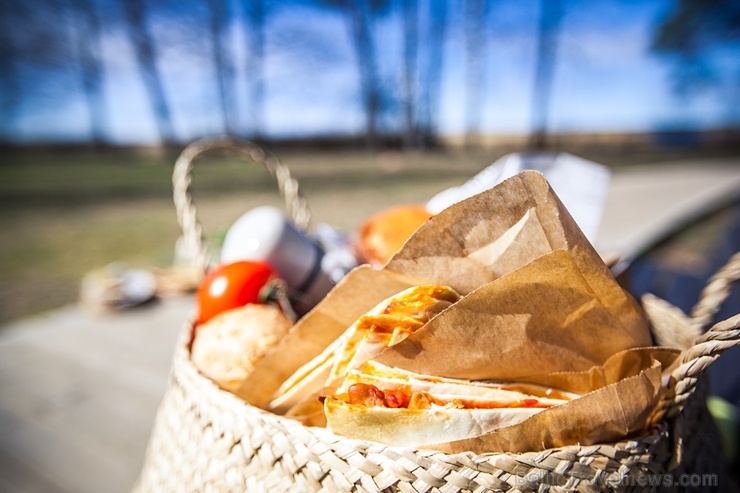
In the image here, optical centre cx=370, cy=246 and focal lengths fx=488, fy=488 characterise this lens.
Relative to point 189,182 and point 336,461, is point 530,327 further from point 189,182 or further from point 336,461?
point 189,182

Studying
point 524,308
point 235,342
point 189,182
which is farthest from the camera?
point 189,182

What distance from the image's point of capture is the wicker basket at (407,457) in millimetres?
532

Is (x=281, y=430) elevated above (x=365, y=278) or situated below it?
below

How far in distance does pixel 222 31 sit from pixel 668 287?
936 inches

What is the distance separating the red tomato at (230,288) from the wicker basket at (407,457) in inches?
8.0

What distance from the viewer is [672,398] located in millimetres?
604

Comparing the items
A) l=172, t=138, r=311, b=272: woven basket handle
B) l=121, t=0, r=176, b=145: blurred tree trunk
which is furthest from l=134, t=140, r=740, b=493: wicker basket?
l=121, t=0, r=176, b=145: blurred tree trunk

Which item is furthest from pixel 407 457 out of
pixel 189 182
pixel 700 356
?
pixel 189 182

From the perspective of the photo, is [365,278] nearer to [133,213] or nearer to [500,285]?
[500,285]

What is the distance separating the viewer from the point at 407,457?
0.54m

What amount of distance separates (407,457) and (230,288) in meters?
0.58

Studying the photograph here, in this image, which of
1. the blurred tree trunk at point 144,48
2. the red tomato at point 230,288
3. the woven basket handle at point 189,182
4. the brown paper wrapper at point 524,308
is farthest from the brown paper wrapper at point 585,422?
the blurred tree trunk at point 144,48

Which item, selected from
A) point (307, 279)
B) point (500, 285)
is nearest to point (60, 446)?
point (307, 279)

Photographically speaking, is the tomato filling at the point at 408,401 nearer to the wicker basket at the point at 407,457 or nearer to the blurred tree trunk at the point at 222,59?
the wicker basket at the point at 407,457
